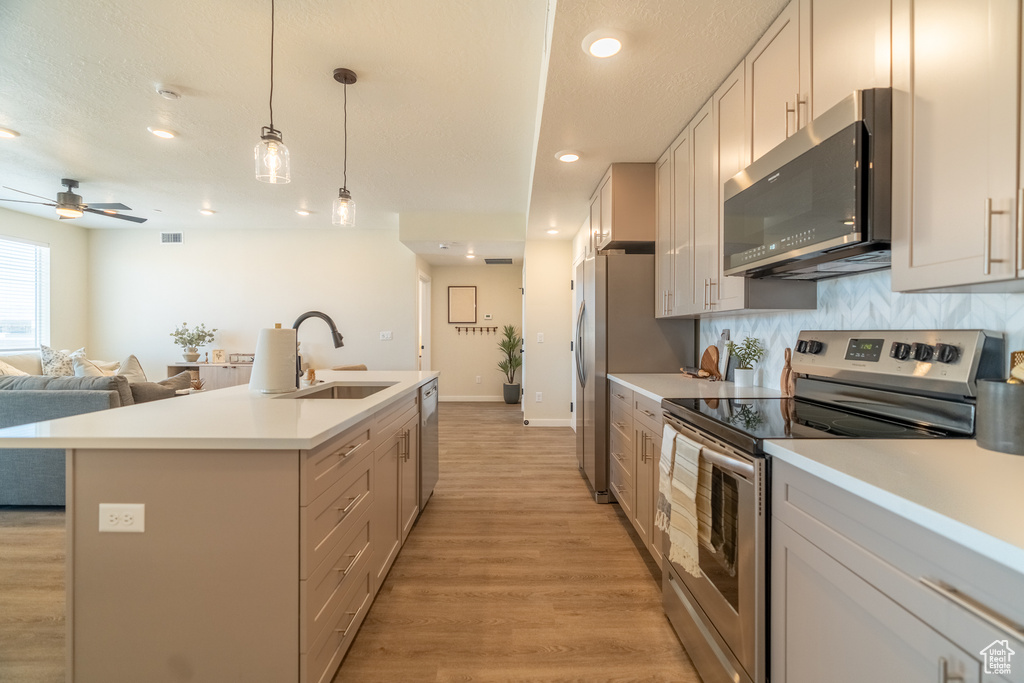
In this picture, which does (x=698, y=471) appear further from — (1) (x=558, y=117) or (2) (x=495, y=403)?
(2) (x=495, y=403)

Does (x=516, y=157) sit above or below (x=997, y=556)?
above

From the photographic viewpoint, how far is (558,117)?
97.8 inches

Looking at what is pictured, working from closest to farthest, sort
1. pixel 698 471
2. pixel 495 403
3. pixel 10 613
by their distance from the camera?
1. pixel 698 471
2. pixel 10 613
3. pixel 495 403

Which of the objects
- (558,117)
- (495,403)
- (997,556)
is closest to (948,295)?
(997,556)

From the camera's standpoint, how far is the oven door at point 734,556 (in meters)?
1.24

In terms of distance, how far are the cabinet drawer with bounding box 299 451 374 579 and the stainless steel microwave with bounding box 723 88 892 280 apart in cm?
172

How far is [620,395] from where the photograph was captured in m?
2.97

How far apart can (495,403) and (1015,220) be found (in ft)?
23.8

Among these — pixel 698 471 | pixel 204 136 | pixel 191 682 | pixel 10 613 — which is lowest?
pixel 10 613

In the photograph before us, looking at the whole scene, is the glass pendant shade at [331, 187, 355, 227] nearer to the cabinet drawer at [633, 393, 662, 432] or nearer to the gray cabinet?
the cabinet drawer at [633, 393, 662, 432]

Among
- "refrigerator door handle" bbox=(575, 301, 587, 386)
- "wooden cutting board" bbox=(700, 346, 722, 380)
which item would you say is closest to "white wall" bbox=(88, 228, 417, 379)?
"refrigerator door handle" bbox=(575, 301, 587, 386)

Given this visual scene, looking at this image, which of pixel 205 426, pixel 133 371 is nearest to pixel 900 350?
pixel 205 426

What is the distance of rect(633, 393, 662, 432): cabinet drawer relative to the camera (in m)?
2.20

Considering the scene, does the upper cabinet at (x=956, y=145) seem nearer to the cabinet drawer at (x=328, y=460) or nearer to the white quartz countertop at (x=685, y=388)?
the white quartz countertop at (x=685, y=388)
